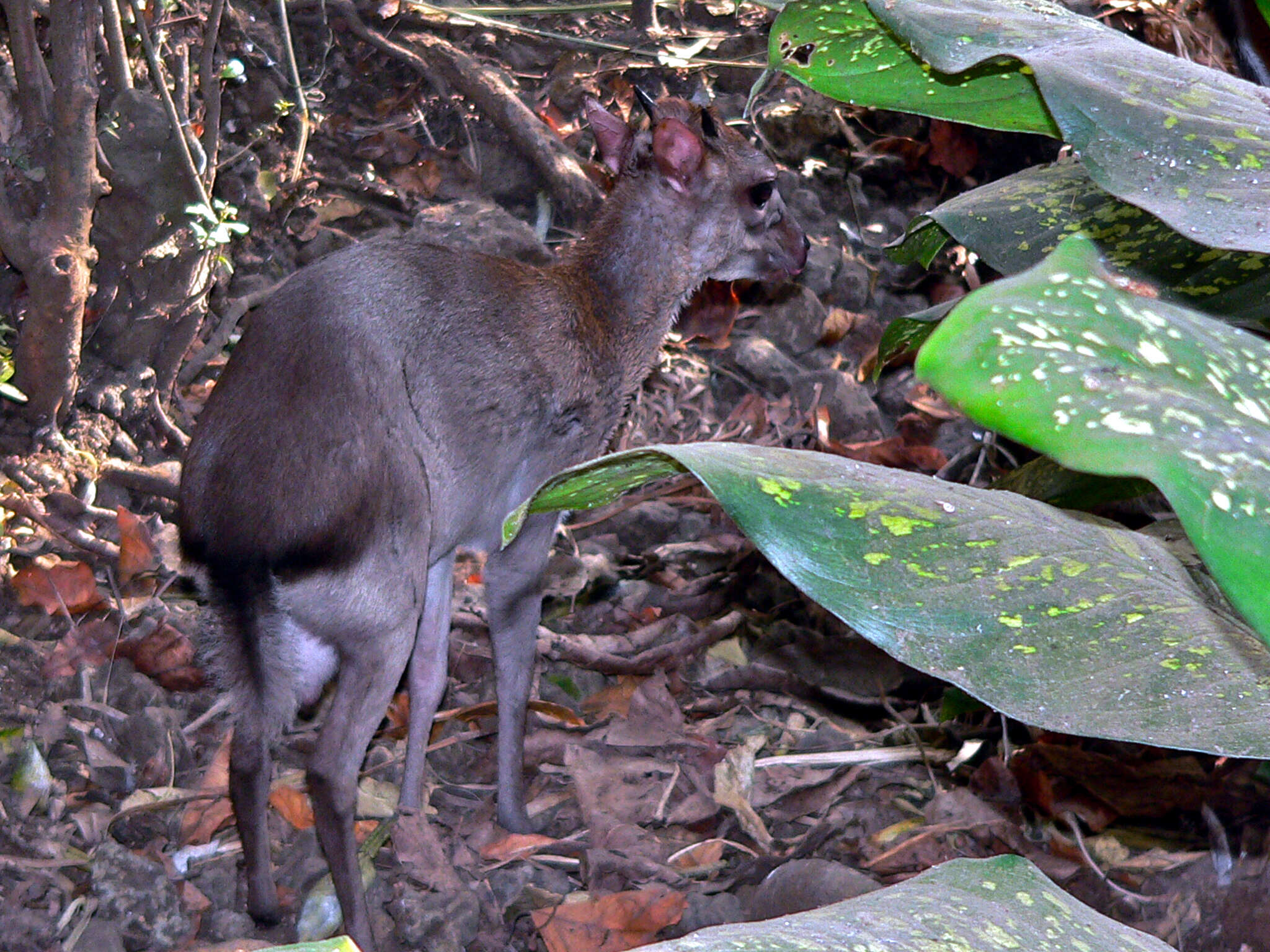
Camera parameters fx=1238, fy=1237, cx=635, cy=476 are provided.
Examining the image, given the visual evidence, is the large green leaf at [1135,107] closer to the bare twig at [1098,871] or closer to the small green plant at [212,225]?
the bare twig at [1098,871]

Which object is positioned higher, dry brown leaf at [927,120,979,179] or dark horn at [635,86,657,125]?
dark horn at [635,86,657,125]

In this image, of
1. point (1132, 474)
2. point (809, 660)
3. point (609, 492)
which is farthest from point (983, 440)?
point (1132, 474)

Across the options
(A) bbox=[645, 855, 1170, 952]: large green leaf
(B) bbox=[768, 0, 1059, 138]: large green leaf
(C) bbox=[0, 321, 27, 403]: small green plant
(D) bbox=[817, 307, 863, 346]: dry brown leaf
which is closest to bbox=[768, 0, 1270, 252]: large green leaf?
(B) bbox=[768, 0, 1059, 138]: large green leaf

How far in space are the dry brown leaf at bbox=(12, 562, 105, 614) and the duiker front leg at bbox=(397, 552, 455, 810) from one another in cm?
89

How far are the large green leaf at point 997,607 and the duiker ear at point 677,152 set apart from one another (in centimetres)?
261

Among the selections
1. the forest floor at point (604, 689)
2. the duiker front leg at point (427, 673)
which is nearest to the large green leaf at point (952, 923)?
the forest floor at point (604, 689)

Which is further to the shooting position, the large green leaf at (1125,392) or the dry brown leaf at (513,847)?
the dry brown leaf at (513,847)

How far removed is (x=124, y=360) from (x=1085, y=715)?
3.34 meters

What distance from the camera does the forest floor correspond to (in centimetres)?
276

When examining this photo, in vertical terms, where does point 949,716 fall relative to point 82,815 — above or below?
above

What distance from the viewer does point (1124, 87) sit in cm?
114

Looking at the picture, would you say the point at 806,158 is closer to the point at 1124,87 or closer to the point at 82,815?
the point at 82,815

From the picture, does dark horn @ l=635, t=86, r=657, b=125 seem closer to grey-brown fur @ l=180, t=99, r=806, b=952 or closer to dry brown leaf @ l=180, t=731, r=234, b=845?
grey-brown fur @ l=180, t=99, r=806, b=952

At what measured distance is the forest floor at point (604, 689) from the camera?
276 centimetres
